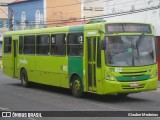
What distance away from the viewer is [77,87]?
1747cm

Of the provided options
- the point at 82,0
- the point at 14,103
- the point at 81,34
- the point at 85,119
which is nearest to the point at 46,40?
the point at 81,34

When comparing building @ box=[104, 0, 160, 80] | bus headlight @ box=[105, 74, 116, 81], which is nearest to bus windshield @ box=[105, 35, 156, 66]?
bus headlight @ box=[105, 74, 116, 81]

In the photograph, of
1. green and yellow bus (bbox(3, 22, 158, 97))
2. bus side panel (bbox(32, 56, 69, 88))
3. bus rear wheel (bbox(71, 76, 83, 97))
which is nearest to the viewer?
green and yellow bus (bbox(3, 22, 158, 97))

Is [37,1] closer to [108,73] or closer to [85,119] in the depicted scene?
[108,73]

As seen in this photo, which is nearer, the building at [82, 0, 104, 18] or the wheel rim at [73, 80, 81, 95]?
the wheel rim at [73, 80, 81, 95]

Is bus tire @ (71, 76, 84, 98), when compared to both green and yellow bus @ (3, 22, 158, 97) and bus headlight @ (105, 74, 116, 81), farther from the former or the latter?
bus headlight @ (105, 74, 116, 81)

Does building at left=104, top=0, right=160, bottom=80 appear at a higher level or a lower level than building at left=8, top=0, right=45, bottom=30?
lower

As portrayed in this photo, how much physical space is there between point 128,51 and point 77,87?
270 centimetres

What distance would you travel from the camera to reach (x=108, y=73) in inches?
615

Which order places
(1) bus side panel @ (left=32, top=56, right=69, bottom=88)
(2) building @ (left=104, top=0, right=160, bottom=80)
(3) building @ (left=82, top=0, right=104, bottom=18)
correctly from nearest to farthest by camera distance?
(1) bus side panel @ (left=32, top=56, right=69, bottom=88), (2) building @ (left=104, top=0, right=160, bottom=80), (3) building @ (left=82, top=0, right=104, bottom=18)

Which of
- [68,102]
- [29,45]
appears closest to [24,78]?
[29,45]

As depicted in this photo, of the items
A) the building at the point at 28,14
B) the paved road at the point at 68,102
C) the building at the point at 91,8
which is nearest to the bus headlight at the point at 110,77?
the paved road at the point at 68,102

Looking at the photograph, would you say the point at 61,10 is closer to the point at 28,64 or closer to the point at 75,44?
the point at 28,64

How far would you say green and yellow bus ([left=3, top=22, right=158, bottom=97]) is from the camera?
1569 centimetres
